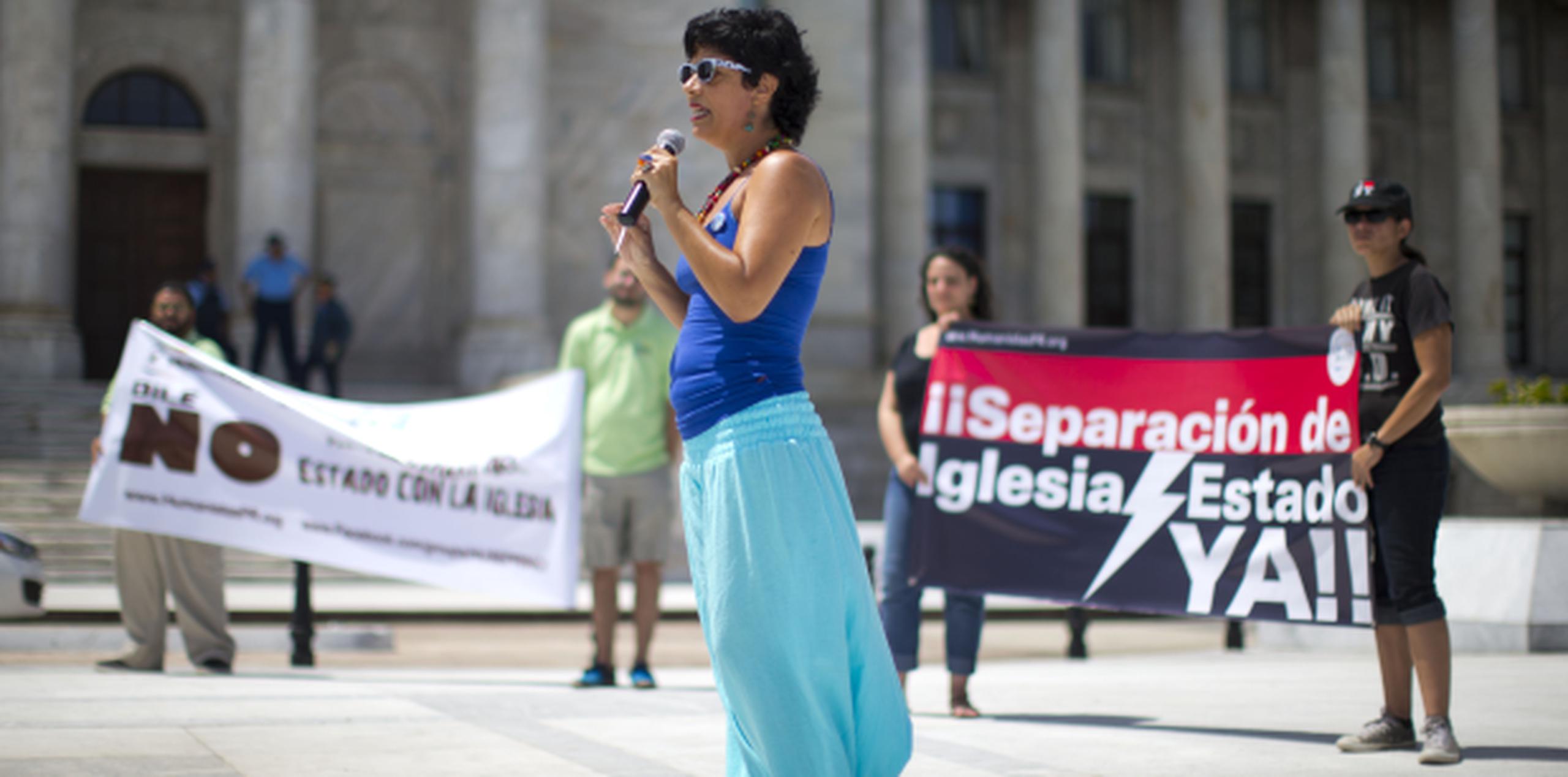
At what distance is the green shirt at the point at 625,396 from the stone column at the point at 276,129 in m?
16.9

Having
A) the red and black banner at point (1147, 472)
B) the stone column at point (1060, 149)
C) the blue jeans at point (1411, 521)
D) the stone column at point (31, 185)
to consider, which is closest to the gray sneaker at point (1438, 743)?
the blue jeans at point (1411, 521)

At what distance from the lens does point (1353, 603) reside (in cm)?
675

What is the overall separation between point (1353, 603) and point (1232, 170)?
106ft

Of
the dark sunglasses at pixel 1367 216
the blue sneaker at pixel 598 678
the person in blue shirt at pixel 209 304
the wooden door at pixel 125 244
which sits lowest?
the blue sneaker at pixel 598 678

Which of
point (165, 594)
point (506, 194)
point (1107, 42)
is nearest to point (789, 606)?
point (165, 594)

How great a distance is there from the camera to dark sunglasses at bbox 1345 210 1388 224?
6.34 meters

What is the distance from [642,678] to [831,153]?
21826 mm

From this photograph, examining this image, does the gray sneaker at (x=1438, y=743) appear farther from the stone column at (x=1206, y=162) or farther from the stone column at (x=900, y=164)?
the stone column at (x=1206, y=162)

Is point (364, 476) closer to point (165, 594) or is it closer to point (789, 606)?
point (165, 594)

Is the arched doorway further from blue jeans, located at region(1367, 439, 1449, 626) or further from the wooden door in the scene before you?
blue jeans, located at region(1367, 439, 1449, 626)

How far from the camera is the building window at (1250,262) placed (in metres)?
38.0

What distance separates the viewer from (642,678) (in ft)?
28.1

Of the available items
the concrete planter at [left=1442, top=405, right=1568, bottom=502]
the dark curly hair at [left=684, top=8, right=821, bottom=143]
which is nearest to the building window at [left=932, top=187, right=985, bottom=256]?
the concrete planter at [left=1442, top=405, right=1568, bottom=502]

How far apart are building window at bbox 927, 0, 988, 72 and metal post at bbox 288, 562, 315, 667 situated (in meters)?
27.4
